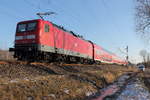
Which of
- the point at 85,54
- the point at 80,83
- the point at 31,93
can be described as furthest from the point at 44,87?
the point at 85,54

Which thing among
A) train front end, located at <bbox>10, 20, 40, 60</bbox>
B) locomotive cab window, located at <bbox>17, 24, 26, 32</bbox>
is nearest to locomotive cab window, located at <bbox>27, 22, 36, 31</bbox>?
train front end, located at <bbox>10, 20, 40, 60</bbox>

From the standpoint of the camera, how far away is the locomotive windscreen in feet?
48.6

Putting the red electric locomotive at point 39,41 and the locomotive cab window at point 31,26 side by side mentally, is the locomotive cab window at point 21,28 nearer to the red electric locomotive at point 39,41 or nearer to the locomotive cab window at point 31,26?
the red electric locomotive at point 39,41

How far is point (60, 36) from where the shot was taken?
17.8 m

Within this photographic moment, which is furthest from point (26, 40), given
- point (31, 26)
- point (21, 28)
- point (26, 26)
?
point (21, 28)

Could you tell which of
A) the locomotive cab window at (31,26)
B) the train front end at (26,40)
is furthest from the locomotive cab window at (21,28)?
the locomotive cab window at (31,26)

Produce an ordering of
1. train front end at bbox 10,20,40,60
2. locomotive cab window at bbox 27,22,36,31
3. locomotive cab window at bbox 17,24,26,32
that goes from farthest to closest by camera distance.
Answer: locomotive cab window at bbox 17,24,26,32, locomotive cab window at bbox 27,22,36,31, train front end at bbox 10,20,40,60

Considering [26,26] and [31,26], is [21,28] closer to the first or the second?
[26,26]

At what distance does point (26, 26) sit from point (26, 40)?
1360mm

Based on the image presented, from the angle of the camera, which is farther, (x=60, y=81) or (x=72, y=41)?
(x=72, y=41)

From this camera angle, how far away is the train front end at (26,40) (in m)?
14.2

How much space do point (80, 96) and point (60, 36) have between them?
877 centimetres

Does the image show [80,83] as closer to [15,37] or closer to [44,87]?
[44,87]

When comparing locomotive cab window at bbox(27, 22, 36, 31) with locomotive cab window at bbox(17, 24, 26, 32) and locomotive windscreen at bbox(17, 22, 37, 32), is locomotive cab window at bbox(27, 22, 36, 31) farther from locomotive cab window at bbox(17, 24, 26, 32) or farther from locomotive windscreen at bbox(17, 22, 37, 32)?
locomotive cab window at bbox(17, 24, 26, 32)
